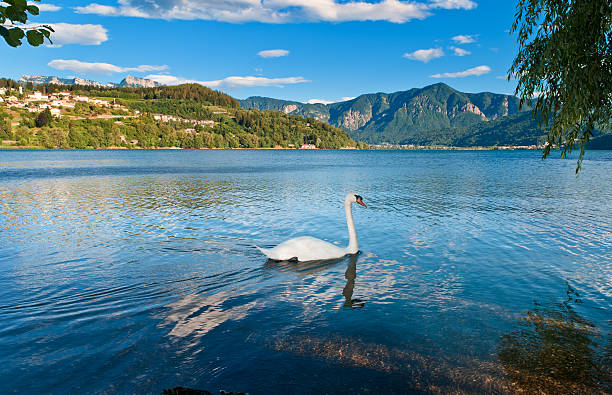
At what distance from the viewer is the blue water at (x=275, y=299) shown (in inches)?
248

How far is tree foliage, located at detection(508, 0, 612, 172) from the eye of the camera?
30.0 feet

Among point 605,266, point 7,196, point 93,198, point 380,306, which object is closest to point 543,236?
point 605,266

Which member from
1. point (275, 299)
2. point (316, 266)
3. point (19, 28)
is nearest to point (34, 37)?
point (19, 28)

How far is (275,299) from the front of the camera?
9672 millimetres

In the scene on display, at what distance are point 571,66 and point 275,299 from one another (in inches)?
379

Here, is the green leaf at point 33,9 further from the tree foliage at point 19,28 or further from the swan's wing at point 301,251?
the swan's wing at point 301,251

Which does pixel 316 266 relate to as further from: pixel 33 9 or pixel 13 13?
pixel 13 13

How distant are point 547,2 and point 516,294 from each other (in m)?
7.98

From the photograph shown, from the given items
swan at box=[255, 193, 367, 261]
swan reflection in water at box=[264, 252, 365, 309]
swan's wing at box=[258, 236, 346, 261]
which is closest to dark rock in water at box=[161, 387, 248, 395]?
swan reflection in water at box=[264, 252, 365, 309]

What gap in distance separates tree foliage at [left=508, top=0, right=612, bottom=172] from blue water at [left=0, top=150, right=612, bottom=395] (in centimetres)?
474

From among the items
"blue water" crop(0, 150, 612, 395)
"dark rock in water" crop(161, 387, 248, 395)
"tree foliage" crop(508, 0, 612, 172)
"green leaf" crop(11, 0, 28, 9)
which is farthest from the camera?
"tree foliage" crop(508, 0, 612, 172)

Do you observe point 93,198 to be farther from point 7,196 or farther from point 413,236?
point 413,236

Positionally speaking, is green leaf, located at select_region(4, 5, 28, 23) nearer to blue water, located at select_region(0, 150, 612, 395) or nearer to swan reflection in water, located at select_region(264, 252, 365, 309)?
blue water, located at select_region(0, 150, 612, 395)

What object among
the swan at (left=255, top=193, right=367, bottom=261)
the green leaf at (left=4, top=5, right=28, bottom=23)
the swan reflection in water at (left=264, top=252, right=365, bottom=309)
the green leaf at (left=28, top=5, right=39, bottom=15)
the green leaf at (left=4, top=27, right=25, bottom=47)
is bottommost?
the swan reflection in water at (left=264, top=252, right=365, bottom=309)
